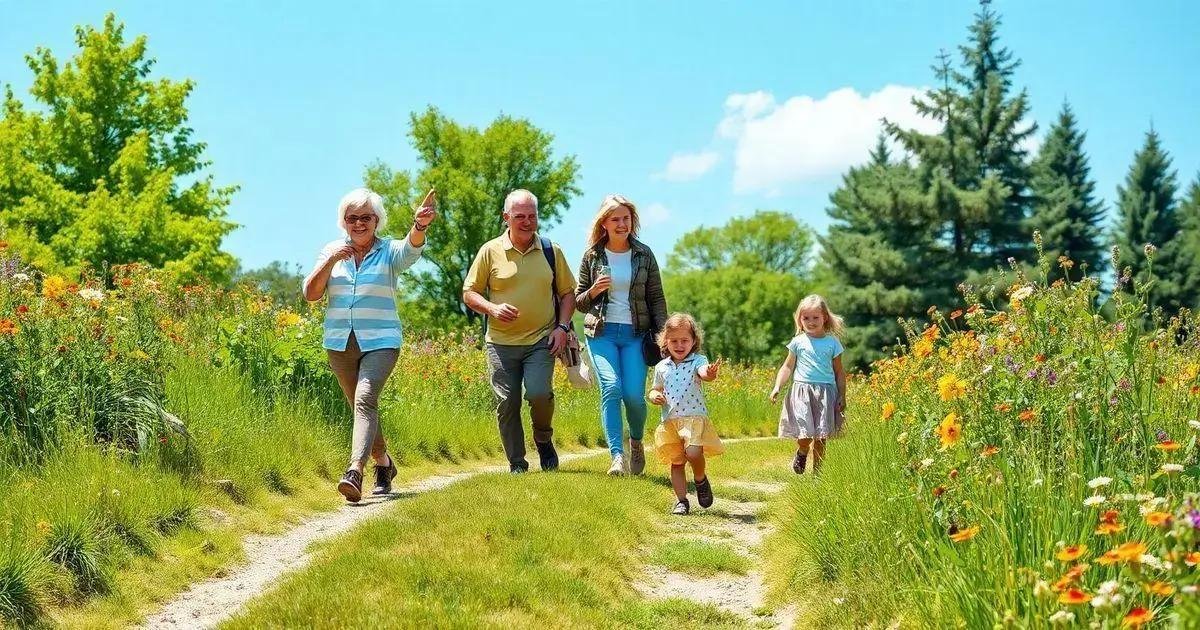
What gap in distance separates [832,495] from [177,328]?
6071 mm

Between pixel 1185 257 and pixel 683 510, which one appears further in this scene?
pixel 1185 257

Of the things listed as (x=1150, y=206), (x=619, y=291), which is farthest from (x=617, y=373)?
(x=1150, y=206)

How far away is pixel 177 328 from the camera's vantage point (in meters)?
8.88

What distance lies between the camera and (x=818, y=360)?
896cm

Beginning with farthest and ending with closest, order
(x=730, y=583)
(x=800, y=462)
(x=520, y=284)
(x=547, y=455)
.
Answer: (x=800, y=462)
(x=547, y=455)
(x=520, y=284)
(x=730, y=583)

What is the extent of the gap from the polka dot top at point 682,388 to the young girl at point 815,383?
1.88 meters

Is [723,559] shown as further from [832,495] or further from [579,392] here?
[579,392]

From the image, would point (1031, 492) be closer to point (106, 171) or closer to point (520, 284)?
point (520, 284)

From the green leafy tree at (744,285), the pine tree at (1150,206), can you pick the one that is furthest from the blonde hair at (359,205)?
the green leafy tree at (744,285)

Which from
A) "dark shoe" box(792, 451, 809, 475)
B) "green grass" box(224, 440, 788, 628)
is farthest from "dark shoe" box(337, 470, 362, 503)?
"dark shoe" box(792, 451, 809, 475)

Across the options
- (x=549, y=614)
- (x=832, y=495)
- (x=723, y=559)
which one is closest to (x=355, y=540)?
(x=549, y=614)

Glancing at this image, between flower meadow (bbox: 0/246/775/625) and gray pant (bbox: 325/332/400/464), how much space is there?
2.44 ft

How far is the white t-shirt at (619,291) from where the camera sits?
788 centimetres

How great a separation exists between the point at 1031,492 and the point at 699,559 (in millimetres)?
2489
